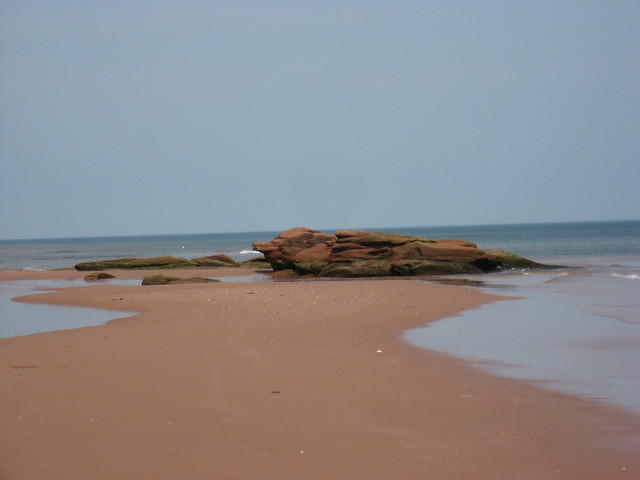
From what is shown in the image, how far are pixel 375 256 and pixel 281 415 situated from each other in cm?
2792

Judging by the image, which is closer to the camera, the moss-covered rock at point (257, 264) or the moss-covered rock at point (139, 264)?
the moss-covered rock at point (257, 264)

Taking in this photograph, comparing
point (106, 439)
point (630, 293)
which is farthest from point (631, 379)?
point (630, 293)

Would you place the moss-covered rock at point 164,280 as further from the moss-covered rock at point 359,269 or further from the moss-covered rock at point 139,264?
the moss-covered rock at point 139,264

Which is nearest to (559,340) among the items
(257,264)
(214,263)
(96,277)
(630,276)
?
(630,276)

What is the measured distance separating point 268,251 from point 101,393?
28.8 metres

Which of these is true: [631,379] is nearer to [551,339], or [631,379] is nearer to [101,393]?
[551,339]

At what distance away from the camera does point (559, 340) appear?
1277 centimetres

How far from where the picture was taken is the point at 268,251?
3731cm

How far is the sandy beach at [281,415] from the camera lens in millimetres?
6008

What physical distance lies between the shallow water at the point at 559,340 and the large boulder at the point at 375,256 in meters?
11.4

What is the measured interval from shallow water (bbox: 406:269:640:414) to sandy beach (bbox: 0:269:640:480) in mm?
572

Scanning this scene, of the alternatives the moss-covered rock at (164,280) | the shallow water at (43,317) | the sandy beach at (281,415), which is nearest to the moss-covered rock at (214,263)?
the moss-covered rock at (164,280)

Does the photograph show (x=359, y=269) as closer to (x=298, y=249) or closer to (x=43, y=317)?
(x=298, y=249)

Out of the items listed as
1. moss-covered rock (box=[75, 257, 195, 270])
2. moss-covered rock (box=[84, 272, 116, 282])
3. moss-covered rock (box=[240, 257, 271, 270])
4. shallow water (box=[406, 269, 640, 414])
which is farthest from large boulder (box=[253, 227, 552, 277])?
shallow water (box=[406, 269, 640, 414])
